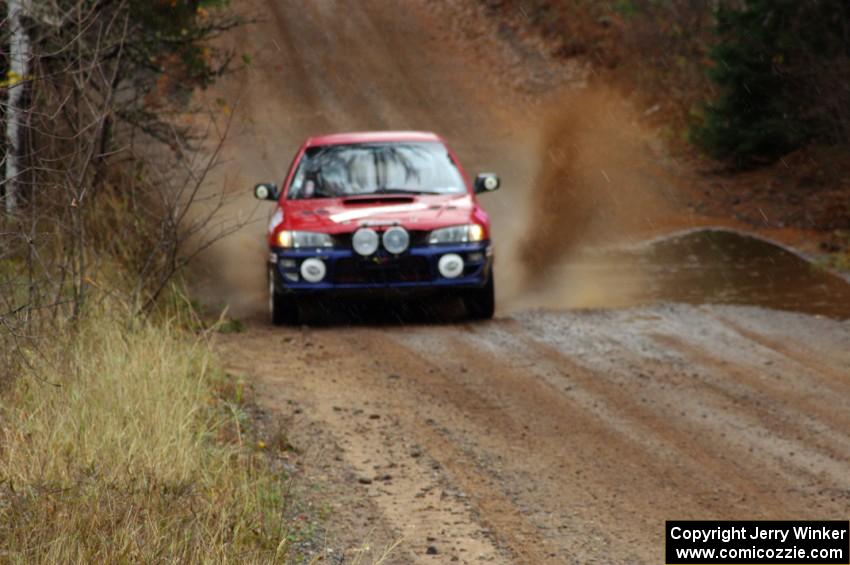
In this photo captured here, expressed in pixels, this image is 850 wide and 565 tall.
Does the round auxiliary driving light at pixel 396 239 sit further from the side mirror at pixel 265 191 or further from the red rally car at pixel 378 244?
the side mirror at pixel 265 191

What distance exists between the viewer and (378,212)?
12000mm

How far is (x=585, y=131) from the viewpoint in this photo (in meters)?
26.6

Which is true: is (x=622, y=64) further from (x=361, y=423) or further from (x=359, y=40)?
(x=361, y=423)

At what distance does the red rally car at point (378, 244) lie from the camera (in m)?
11.8

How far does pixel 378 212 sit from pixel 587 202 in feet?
32.7

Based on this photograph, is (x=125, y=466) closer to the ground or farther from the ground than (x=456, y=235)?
closer to the ground

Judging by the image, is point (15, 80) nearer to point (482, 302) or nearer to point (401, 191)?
point (401, 191)

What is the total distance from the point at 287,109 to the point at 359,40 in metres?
4.98

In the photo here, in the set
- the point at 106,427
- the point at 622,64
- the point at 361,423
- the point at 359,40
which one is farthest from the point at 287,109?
the point at 106,427

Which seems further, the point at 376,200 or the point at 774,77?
the point at 774,77

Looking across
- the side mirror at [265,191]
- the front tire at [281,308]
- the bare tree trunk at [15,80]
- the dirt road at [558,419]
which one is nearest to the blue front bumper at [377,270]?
the front tire at [281,308]

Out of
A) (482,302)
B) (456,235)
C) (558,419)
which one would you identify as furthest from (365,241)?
(558,419)

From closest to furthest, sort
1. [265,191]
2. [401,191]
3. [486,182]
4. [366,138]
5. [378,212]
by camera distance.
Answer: [378,212] < [265,191] < [401,191] < [486,182] < [366,138]

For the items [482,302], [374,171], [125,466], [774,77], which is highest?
[774,77]
